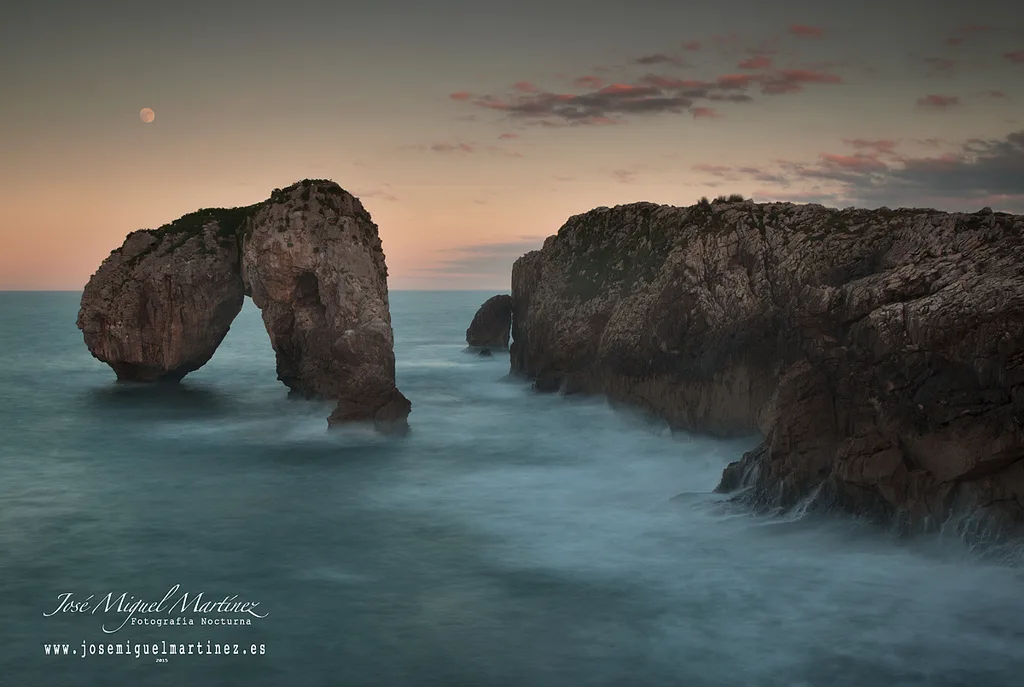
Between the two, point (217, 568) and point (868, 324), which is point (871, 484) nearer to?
point (868, 324)

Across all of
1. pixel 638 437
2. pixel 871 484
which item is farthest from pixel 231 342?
pixel 871 484

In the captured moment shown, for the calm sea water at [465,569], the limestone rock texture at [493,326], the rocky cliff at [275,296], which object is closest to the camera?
the calm sea water at [465,569]

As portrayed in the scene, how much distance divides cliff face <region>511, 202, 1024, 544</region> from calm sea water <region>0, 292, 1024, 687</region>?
1218 millimetres

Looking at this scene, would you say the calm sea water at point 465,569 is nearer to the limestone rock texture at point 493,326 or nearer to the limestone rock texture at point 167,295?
the limestone rock texture at point 167,295

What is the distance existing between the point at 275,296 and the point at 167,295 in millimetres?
6756

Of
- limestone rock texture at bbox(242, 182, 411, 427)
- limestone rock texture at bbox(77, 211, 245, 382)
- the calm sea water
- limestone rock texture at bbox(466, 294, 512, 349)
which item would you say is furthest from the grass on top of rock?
limestone rock texture at bbox(466, 294, 512, 349)

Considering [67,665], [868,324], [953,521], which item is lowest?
[67,665]

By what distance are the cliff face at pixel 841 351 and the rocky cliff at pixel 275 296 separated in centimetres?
1021

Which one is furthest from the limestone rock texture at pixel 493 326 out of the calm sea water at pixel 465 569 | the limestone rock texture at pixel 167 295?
the calm sea water at pixel 465 569

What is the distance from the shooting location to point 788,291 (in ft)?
101

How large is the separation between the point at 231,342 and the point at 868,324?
204ft

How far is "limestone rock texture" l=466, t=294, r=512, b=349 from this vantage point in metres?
66.0

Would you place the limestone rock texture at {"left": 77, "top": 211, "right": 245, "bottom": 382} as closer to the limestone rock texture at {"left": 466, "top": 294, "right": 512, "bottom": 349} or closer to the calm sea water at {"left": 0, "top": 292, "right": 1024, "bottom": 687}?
the calm sea water at {"left": 0, "top": 292, "right": 1024, "bottom": 687}

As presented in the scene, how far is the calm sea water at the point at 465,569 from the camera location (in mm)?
15430
